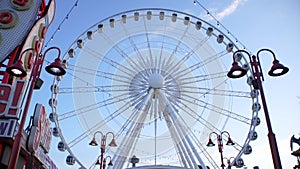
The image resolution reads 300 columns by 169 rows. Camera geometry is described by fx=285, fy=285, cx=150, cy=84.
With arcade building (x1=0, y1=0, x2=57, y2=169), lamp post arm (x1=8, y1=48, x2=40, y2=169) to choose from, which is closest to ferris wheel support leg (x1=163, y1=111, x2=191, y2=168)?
arcade building (x1=0, y1=0, x2=57, y2=169)

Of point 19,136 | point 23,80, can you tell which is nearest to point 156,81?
point 23,80

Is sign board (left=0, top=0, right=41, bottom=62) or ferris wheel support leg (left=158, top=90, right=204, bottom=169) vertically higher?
sign board (left=0, top=0, right=41, bottom=62)

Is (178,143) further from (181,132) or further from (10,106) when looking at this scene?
(10,106)

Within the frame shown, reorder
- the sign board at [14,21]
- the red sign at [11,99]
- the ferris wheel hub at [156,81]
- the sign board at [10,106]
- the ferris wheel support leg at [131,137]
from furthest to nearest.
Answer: the ferris wheel hub at [156,81]
the ferris wheel support leg at [131,137]
the sign board at [14,21]
the red sign at [11,99]
the sign board at [10,106]

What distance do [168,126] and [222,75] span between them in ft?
14.0

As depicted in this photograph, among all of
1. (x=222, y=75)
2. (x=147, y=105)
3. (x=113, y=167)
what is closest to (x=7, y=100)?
(x=113, y=167)

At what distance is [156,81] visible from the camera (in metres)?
14.3

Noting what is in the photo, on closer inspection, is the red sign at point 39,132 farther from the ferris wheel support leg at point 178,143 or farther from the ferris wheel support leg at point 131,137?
the ferris wheel support leg at point 178,143

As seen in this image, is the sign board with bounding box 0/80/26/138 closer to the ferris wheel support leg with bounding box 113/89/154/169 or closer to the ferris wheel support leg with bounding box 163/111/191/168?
the ferris wheel support leg with bounding box 113/89/154/169

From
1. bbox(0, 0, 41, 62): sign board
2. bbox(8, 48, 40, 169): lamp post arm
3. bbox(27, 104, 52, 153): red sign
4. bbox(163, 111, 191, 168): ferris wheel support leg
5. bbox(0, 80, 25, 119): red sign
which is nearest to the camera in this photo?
bbox(8, 48, 40, 169): lamp post arm

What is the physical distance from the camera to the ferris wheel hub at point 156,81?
46.4 ft

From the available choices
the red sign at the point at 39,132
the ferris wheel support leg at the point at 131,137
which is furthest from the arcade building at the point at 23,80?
the ferris wheel support leg at the point at 131,137

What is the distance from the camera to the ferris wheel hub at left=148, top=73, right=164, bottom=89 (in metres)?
14.2

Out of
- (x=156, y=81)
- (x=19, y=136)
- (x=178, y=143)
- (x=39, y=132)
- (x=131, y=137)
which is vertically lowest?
(x=19, y=136)
